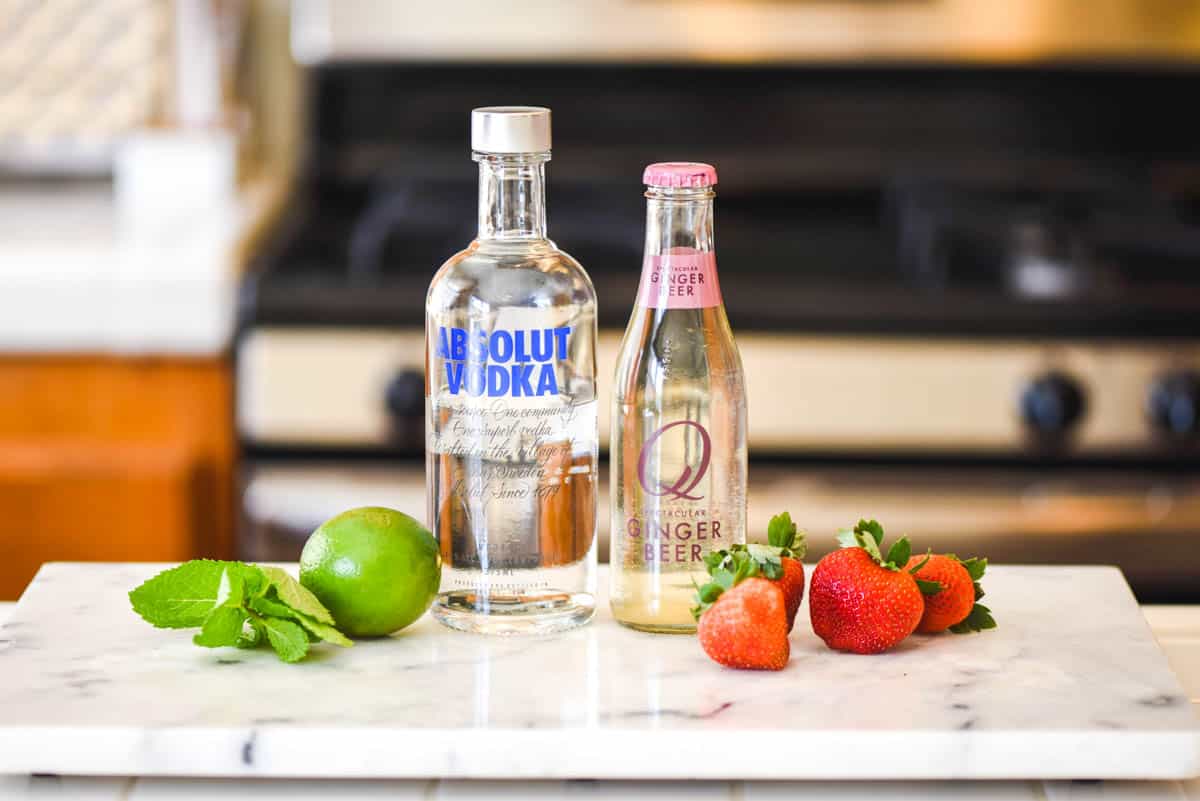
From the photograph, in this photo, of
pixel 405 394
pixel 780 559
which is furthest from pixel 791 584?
pixel 405 394

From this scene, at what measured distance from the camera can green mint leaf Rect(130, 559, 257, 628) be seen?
92 centimetres

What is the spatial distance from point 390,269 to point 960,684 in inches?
47.0

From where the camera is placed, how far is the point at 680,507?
36.5 inches

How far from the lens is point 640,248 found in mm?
1975

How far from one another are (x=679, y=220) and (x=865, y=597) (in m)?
0.22

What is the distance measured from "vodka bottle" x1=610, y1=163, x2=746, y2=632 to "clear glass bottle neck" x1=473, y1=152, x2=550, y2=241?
0.06m

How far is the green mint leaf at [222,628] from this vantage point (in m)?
0.89

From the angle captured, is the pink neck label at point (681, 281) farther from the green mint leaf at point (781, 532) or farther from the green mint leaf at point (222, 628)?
the green mint leaf at point (222, 628)

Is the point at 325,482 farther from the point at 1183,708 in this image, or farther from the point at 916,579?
the point at 1183,708

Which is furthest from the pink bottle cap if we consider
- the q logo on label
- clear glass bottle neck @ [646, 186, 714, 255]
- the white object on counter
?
the white object on counter

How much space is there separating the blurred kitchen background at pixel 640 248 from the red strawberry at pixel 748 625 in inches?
39.8

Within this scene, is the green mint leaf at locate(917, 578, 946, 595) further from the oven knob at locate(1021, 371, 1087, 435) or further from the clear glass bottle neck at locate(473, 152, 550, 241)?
the oven knob at locate(1021, 371, 1087, 435)

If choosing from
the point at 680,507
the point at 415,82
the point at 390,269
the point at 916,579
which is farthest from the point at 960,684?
the point at 415,82

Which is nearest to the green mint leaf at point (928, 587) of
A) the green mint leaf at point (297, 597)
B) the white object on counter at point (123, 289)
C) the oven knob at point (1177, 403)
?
the green mint leaf at point (297, 597)
